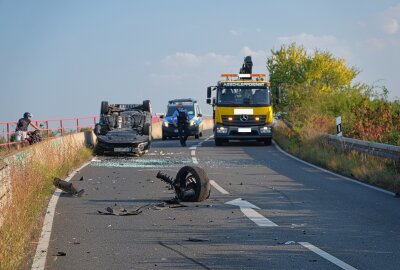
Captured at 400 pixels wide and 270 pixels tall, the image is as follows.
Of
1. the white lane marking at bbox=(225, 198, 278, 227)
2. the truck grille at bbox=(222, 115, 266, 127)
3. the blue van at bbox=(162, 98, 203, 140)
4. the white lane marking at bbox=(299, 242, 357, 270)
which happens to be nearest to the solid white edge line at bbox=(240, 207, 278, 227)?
the white lane marking at bbox=(225, 198, 278, 227)

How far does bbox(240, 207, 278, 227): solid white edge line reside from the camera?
10828 mm

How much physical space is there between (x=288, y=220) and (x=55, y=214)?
3.81 meters

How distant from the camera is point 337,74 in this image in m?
67.2

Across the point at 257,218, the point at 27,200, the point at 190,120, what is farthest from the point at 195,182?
the point at 190,120

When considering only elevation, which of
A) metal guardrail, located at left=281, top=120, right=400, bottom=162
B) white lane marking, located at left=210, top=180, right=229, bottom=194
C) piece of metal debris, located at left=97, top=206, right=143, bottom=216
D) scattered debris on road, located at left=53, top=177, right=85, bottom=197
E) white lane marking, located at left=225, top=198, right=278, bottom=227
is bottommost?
white lane marking, located at left=225, top=198, right=278, bottom=227

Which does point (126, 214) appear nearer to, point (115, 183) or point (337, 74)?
point (115, 183)

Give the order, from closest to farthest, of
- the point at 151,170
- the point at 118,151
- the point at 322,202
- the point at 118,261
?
the point at 118,261, the point at 322,202, the point at 151,170, the point at 118,151

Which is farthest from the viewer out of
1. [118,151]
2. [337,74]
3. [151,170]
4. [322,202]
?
[337,74]

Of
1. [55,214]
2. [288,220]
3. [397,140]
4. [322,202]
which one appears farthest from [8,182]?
[397,140]

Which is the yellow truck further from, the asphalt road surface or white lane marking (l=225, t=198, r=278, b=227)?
white lane marking (l=225, t=198, r=278, b=227)

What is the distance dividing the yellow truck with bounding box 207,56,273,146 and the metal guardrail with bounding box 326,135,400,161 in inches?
285

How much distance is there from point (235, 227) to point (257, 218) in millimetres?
962

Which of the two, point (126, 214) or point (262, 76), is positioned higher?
point (262, 76)

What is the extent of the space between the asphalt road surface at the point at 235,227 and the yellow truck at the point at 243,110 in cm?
1377
